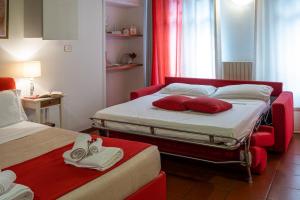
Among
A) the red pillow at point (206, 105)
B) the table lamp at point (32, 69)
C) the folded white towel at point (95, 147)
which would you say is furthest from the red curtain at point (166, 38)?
the folded white towel at point (95, 147)

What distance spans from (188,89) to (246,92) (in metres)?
0.82

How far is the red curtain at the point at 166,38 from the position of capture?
209 inches

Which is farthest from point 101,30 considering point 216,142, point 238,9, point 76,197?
point 76,197

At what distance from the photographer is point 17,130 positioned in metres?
2.85

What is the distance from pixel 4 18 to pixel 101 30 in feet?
5.40

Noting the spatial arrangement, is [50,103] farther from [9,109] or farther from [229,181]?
[229,181]

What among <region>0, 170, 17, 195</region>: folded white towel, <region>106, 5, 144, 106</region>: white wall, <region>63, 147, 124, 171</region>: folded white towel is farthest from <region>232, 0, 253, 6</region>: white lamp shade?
<region>0, 170, 17, 195</region>: folded white towel

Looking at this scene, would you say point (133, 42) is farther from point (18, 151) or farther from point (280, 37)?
point (18, 151)

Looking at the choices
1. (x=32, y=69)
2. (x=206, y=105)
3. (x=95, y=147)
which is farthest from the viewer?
(x=32, y=69)

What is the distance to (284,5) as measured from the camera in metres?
4.42

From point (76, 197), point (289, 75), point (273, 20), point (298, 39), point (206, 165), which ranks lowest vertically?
point (206, 165)

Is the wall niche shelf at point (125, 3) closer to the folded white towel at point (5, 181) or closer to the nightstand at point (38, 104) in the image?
the nightstand at point (38, 104)

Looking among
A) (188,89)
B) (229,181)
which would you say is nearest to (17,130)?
(229,181)

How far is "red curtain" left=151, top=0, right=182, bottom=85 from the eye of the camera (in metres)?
5.30
